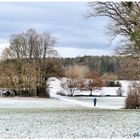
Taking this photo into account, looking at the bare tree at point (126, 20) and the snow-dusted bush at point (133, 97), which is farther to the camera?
the snow-dusted bush at point (133, 97)

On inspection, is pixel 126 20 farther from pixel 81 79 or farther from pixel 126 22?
pixel 81 79

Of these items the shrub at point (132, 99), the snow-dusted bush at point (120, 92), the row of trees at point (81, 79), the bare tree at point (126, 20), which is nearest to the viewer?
the bare tree at point (126, 20)

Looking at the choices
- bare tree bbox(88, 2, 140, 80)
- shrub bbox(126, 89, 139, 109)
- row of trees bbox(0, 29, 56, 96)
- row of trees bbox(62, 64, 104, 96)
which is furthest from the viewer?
row of trees bbox(62, 64, 104, 96)

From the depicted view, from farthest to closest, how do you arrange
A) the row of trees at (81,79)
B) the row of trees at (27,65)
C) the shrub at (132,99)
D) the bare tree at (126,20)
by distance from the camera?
1. the row of trees at (81,79)
2. the row of trees at (27,65)
3. the shrub at (132,99)
4. the bare tree at (126,20)

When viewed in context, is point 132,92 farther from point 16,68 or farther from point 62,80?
point 62,80

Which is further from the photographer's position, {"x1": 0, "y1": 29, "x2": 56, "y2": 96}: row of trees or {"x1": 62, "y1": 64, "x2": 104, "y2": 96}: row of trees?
{"x1": 62, "y1": 64, "x2": 104, "y2": 96}: row of trees

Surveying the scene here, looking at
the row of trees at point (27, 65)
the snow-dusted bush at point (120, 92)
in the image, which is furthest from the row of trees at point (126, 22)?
the snow-dusted bush at point (120, 92)

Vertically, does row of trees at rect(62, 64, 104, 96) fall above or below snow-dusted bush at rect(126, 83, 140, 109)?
above

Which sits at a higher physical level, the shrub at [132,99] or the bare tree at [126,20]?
the bare tree at [126,20]

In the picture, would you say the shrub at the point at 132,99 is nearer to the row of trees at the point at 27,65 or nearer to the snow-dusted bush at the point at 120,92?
the row of trees at the point at 27,65

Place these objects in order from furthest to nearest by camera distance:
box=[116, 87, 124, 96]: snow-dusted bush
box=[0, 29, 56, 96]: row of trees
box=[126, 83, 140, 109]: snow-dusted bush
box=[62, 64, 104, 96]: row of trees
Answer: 1. box=[62, 64, 104, 96]: row of trees
2. box=[116, 87, 124, 96]: snow-dusted bush
3. box=[0, 29, 56, 96]: row of trees
4. box=[126, 83, 140, 109]: snow-dusted bush

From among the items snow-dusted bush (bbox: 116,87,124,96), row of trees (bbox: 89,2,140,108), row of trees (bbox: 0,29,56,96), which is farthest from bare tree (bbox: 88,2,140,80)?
snow-dusted bush (bbox: 116,87,124,96)

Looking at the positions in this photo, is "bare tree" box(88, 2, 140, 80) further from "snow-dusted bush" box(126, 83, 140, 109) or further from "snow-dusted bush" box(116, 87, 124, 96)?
"snow-dusted bush" box(116, 87, 124, 96)

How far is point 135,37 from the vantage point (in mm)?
28453
